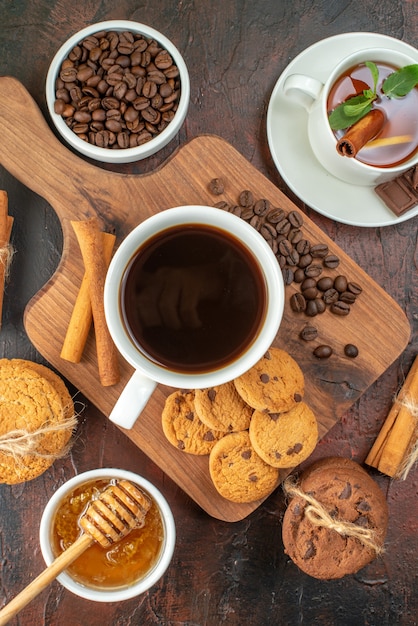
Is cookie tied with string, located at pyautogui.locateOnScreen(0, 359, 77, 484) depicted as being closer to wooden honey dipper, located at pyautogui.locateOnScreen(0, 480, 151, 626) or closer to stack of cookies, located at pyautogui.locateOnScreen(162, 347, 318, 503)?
wooden honey dipper, located at pyautogui.locateOnScreen(0, 480, 151, 626)

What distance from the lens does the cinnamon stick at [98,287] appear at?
4.79 ft

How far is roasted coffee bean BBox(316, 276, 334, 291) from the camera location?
1.52 metres

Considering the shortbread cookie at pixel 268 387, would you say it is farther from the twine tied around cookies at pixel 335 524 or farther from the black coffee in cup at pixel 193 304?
the twine tied around cookies at pixel 335 524

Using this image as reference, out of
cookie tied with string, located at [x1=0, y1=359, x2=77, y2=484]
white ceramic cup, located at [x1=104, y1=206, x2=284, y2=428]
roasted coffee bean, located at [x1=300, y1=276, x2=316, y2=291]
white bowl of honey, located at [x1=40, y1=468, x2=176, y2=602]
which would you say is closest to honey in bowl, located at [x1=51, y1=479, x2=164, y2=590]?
white bowl of honey, located at [x1=40, y1=468, x2=176, y2=602]

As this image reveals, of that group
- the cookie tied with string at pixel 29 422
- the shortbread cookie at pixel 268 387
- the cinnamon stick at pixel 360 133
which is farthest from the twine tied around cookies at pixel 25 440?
the cinnamon stick at pixel 360 133

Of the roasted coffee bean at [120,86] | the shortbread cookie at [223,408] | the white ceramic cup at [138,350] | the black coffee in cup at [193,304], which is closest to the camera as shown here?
the white ceramic cup at [138,350]

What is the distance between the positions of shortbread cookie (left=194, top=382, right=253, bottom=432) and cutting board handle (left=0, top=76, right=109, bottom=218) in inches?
23.6

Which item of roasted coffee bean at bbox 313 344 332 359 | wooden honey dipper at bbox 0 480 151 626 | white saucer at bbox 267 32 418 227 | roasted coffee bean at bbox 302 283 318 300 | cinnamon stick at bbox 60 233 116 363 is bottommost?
wooden honey dipper at bbox 0 480 151 626

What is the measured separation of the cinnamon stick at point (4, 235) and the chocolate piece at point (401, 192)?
41.1 inches

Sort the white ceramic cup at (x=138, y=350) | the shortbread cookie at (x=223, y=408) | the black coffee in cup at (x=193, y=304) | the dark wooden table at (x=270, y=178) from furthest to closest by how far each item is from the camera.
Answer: the dark wooden table at (x=270, y=178) < the shortbread cookie at (x=223, y=408) < the black coffee in cup at (x=193, y=304) < the white ceramic cup at (x=138, y=350)

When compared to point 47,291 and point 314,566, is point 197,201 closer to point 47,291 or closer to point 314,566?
point 47,291

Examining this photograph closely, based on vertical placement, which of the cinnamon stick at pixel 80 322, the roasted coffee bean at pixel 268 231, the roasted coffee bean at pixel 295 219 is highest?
the roasted coffee bean at pixel 295 219

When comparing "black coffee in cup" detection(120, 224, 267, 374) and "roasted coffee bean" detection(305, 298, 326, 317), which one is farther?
"roasted coffee bean" detection(305, 298, 326, 317)

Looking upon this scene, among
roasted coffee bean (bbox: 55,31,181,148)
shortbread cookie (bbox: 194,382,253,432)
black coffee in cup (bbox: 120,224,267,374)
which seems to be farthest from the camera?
roasted coffee bean (bbox: 55,31,181,148)
